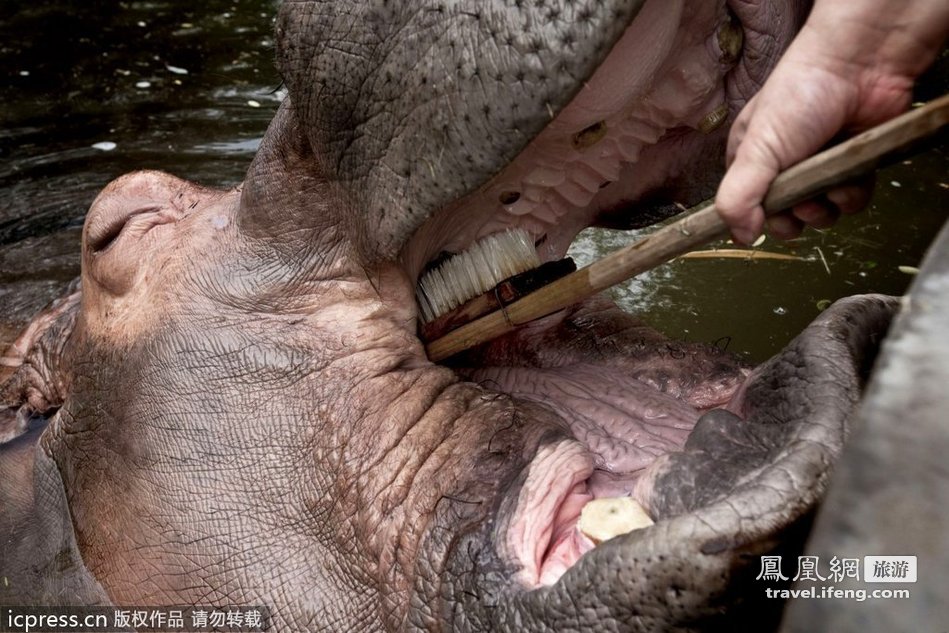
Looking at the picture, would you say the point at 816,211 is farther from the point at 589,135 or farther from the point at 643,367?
the point at 643,367

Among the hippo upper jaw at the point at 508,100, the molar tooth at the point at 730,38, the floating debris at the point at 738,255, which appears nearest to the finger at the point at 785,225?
the hippo upper jaw at the point at 508,100

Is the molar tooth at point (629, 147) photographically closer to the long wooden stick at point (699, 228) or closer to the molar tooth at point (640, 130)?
the molar tooth at point (640, 130)

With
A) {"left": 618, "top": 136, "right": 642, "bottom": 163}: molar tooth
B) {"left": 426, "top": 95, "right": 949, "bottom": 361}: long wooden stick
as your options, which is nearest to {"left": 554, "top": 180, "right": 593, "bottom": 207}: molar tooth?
{"left": 618, "top": 136, "right": 642, "bottom": 163}: molar tooth

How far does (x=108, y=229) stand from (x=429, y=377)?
130 cm

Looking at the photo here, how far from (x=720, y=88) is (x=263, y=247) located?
1.27 meters

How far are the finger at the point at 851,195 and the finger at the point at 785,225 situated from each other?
83 millimetres

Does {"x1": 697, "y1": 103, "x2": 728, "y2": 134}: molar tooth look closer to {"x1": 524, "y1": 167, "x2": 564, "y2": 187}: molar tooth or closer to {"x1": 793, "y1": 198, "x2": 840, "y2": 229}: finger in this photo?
{"x1": 524, "y1": 167, "x2": 564, "y2": 187}: molar tooth

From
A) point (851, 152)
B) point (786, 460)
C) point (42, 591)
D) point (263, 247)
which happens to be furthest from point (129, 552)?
point (851, 152)

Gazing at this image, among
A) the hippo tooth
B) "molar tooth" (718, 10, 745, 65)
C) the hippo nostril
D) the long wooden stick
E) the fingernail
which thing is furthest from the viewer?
the hippo nostril

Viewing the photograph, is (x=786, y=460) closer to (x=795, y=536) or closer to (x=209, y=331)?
(x=795, y=536)

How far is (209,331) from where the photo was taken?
2475 mm

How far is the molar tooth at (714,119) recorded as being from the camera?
216 centimetres

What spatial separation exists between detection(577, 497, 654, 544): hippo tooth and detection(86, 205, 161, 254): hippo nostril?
6.06 ft

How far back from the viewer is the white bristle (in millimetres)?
2301
